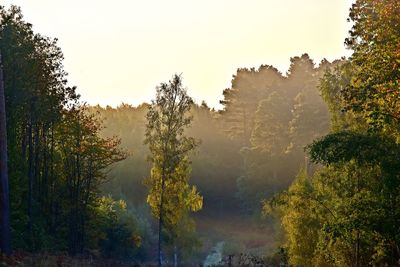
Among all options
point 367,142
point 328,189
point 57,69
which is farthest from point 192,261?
point 367,142

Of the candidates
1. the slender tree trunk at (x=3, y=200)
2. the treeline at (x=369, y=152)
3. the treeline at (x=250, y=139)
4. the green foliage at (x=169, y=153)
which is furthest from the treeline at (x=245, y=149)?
the treeline at (x=369, y=152)

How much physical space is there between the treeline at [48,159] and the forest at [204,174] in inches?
3.7

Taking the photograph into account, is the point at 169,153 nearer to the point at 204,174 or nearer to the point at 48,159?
the point at 48,159

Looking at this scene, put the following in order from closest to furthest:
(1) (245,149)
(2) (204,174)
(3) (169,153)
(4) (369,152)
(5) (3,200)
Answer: (4) (369,152) → (5) (3,200) → (3) (169,153) → (1) (245,149) → (2) (204,174)

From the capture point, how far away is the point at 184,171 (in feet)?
124

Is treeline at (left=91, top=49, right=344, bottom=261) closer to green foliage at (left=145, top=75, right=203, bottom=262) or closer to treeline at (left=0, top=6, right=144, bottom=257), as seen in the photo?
treeline at (left=0, top=6, right=144, bottom=257)

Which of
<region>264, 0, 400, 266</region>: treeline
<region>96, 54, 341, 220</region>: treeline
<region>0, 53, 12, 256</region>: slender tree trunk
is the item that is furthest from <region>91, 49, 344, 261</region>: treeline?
<region>264, 0, 400, 266</region>: treeline

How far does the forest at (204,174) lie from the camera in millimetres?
18156

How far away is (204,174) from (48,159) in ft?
155

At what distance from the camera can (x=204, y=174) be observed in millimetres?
84125

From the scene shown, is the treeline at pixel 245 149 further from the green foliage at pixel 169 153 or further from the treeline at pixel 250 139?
the green foliage at pixel 169 153

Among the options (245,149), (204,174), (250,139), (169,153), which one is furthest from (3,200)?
(204,174)

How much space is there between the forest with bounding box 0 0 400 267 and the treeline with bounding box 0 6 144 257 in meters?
0.09

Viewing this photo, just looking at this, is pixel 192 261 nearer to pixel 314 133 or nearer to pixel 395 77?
pixel 314 133
